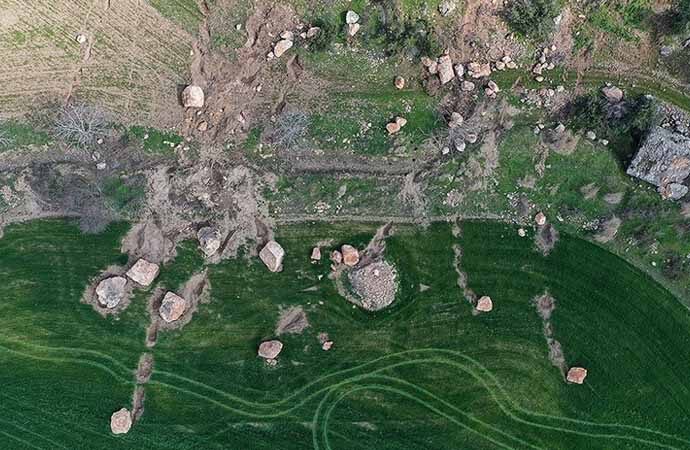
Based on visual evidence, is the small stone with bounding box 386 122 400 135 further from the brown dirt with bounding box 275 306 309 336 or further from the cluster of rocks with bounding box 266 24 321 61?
the brown dirt with bounding box 275 306 309 336

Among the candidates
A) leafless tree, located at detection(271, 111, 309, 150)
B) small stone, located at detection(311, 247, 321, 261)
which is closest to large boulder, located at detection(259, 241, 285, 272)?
small stone, located at detection(311, 247, 321, 261)

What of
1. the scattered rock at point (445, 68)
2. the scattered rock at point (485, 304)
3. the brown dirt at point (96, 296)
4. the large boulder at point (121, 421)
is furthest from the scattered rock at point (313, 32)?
the large boulder at point (121, 421)

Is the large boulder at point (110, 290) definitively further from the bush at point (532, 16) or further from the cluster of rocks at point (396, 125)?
the bush at point (532, 16)

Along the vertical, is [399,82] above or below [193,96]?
above

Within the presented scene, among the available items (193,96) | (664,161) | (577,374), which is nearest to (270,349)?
(193,96)

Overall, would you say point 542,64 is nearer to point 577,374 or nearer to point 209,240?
point 577,374

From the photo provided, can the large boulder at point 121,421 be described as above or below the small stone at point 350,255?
below

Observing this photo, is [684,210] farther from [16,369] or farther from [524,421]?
[16,369]
